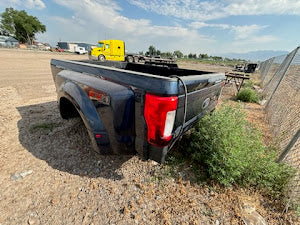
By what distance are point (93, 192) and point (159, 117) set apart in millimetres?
1331

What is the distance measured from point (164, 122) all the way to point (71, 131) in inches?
94.1

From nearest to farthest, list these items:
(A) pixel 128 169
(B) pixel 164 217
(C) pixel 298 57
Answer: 1. (B) pixel 164 217
2. (A) pixel 128 169
3. (C) pixel 298 57

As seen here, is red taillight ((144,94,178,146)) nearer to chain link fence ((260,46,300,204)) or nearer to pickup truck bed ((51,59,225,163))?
pickup truck bed ((51,59,225,163))

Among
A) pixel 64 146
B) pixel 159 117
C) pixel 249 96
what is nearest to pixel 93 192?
pixel 64 146

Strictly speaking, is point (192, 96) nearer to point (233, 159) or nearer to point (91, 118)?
point (233, 159)

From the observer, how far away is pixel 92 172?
6.84 ft

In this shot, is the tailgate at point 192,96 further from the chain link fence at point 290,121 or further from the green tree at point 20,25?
the green tree at point 20,25

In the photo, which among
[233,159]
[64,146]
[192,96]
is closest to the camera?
[192,96]

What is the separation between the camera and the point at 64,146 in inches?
100.0

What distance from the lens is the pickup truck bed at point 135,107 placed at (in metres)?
1.33

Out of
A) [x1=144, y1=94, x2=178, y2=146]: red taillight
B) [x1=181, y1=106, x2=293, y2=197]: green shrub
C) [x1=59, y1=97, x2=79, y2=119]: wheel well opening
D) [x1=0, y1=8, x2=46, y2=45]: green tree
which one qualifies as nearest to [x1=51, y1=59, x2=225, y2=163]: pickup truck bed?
[x1=144, y1=94, x2=178, y2=146]: red taillight

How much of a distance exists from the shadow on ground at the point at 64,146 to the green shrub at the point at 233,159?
1.26 m

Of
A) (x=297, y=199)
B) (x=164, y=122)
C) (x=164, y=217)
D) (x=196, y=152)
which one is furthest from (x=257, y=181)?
(x=164, y=122)

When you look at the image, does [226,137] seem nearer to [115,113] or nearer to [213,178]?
[213,178]
